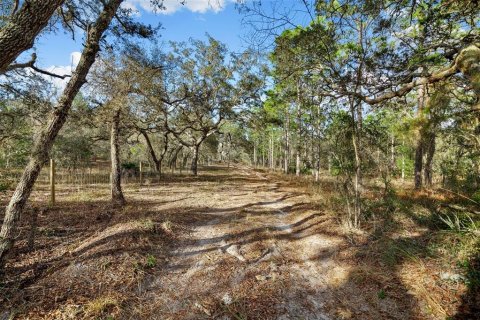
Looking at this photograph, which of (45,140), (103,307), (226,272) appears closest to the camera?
(103,307)

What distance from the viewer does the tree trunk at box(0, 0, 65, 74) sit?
2729 mm

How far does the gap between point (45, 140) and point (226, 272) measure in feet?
11.7

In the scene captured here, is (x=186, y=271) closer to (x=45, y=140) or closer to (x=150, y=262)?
(x=150, y=262)


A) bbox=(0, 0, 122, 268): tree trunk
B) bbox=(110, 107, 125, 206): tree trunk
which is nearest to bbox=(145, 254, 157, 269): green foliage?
bbox=(0, 0, 122, 268): tree trunk

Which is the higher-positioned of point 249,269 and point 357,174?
point 357,174

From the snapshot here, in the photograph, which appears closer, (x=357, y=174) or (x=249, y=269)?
(x=249, y=269)

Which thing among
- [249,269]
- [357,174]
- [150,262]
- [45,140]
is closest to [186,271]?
[150,262]

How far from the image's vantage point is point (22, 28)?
2.79 metres

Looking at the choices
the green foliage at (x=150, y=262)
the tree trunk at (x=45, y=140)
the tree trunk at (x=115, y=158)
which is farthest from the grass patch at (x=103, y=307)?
A: the tree trunk at (x=115, y=158)

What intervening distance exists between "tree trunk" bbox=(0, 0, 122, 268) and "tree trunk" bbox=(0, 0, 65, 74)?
1.42 m

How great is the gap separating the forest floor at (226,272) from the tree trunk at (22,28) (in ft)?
9.70

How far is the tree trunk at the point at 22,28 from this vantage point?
2729 millimetres

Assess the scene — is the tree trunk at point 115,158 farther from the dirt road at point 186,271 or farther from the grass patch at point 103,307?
the grass patch at point 103,307

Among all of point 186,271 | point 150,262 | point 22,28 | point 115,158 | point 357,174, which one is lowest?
point 186,271
